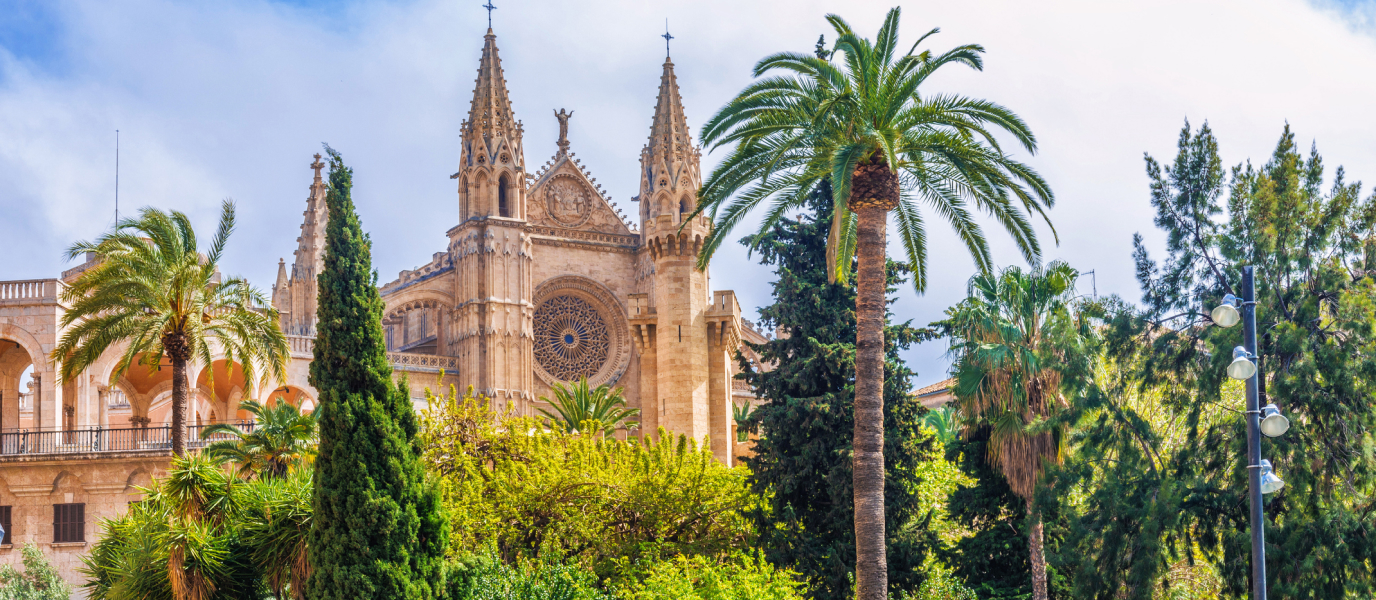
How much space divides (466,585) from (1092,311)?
11552mm

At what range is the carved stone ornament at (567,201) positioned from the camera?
174 ft

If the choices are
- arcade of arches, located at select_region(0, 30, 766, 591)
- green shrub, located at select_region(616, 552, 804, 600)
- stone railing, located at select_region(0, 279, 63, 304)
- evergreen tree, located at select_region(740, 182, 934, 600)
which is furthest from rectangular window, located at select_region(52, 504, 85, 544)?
evergreen tree, located at select_region(740, 182, 934, 600)

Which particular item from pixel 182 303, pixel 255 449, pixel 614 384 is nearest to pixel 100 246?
pixel 182 303

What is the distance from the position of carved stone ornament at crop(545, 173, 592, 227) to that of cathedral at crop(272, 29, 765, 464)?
5 centimetres

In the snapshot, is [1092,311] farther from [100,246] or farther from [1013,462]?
[100,246]

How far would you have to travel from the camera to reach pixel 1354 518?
19359 mm

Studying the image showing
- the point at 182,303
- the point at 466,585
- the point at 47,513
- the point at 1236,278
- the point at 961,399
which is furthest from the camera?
the point at 47,513

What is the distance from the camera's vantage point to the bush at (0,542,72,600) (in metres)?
26.2

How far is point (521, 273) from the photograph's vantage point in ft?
160

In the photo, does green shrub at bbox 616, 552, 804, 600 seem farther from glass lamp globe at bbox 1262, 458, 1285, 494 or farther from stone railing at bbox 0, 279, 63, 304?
stone railing at bbox 0, 279, 63, 304

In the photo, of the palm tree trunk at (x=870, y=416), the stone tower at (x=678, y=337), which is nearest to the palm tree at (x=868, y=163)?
the palm tree trunk at (x=870, y=416)

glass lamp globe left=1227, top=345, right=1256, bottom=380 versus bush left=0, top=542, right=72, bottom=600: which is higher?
glass lamp globe left=1227, top=345, right=1256, bottom=380

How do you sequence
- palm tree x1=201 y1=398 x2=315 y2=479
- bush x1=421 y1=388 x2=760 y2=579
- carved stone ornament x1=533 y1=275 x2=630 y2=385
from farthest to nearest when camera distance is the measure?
carved stone ornament x1=533 y1=275 x2=630 y2=385 < palm tree x1=201 y1=398 x2=315 y2=479 < bush x1=421 y1=388 x2=760 y2=579

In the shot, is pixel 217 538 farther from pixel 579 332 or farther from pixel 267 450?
pixel 579 332
